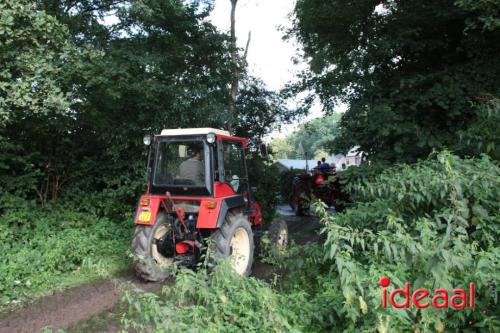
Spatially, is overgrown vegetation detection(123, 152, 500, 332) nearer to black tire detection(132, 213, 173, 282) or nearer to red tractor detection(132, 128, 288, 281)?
red tractor detection(132, 128, 288, 281)

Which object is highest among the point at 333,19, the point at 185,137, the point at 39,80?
the point at 333,19

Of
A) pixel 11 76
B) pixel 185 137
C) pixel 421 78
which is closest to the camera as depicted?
pixel 11 76

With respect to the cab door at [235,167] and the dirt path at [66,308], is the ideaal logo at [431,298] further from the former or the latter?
the cab door at [235,167]

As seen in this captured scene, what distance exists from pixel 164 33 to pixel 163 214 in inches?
167

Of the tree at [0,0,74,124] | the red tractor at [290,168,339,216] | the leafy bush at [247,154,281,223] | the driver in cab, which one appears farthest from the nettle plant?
the red tractor at [290,168,339,216]

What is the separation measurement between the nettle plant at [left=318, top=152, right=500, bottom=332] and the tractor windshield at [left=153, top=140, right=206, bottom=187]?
2.59 metres

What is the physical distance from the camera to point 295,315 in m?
2.52

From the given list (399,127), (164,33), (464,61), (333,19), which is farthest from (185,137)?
(464,61)

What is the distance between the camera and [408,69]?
6898 millimetres

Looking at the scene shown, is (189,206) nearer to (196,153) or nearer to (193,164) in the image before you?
(193,164)

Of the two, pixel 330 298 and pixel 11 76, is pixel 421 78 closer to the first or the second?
pixel 330 298

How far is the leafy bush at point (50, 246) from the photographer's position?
4.70m

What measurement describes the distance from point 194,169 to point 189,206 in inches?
20.2

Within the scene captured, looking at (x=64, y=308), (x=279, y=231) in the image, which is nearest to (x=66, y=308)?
(x=64, y=308)
